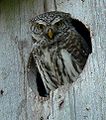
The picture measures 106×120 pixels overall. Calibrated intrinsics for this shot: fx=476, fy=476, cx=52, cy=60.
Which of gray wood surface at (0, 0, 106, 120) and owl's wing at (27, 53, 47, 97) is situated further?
owl's wing at (27, 53, 47, 97)

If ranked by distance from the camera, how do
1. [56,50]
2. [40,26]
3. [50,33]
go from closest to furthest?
[56,50] < [50,33] < [40,26]

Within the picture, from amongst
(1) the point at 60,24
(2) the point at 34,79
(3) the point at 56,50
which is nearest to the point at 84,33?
(1) the point at 60,24

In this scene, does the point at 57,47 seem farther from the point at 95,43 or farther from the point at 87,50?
the point at 95,43

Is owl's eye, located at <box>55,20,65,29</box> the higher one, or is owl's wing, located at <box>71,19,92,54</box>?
owl's eye, located at <box>55,20,65,29</box>

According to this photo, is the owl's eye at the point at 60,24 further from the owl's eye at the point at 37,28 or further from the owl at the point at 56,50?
the owl's eye at the point at 37,28

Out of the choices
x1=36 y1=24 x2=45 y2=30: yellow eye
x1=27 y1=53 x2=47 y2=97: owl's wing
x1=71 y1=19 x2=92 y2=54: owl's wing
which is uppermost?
x1=36 y1=24 x2=45 y2=30: yellow eye

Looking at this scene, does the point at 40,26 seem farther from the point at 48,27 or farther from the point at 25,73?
the point at 25,73

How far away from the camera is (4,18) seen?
3287 mm

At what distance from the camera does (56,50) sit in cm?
316

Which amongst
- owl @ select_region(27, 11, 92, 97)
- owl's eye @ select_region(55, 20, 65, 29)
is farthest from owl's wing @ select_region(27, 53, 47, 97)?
owl's eye @ select_region(55, 20, 65, 29)

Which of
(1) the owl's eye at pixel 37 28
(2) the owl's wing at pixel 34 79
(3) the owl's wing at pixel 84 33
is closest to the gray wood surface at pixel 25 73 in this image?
(2) the owl's wing at pixel 34 79

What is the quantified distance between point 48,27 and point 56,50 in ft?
0.84

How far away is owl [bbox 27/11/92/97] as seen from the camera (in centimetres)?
308

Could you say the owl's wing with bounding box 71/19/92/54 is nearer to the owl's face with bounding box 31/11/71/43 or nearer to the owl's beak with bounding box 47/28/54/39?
the owl's face with bounding box 31/11/71/43
